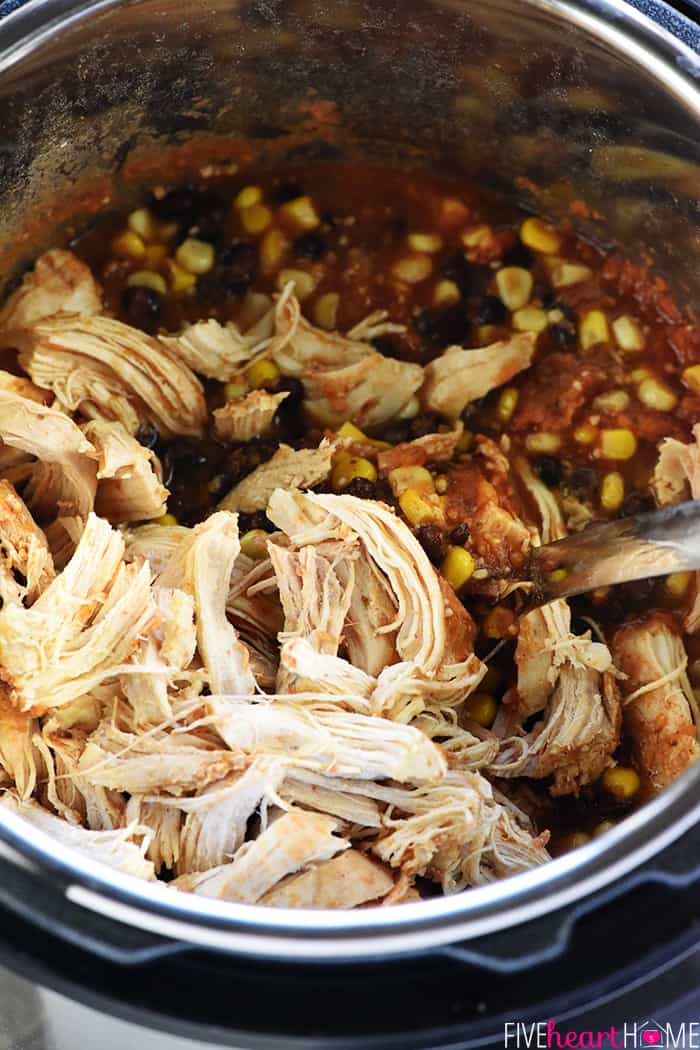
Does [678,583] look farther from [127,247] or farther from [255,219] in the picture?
[127,247]

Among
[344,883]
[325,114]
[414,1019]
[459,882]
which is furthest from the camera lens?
[325,114]

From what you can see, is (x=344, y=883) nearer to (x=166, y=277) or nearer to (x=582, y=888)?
(x=582, y=888)

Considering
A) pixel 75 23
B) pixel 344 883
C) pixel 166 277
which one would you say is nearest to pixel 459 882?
pixel 344 883

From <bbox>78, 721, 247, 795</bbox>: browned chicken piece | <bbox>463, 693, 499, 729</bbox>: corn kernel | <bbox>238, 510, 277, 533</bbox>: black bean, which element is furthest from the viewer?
<bbox>238, 510, 277, 533</bbox>: black bean

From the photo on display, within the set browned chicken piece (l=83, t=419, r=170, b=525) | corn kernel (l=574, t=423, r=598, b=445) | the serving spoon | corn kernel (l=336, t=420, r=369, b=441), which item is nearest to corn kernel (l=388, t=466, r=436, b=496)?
corn kernel (l=336, t=420, r=369, b=441)

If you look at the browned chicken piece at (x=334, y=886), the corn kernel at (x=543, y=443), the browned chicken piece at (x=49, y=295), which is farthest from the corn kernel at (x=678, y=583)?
the browned chicken piece at (x=49, y=295)

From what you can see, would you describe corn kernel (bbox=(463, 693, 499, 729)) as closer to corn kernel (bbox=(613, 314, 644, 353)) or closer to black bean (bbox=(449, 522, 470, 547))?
black bean (bbox=(449, 522, 470, 547))

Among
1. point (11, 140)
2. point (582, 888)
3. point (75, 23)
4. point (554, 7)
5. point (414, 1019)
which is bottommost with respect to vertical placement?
point (414, 1019)
